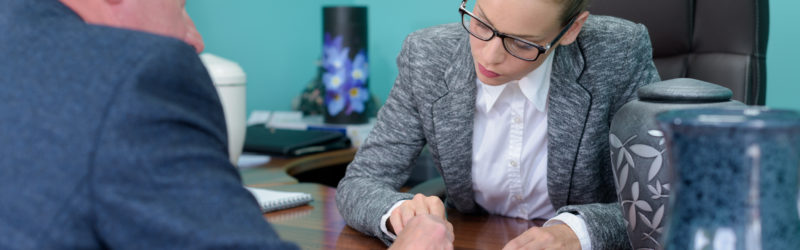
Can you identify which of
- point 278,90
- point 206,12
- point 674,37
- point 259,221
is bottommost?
point 278,90

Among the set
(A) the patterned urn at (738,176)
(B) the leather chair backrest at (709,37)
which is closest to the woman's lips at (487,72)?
(B) the leather chair backrest at (709,37)

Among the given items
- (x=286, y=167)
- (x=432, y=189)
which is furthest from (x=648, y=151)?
(x=286, y=167)

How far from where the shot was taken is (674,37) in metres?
1.76

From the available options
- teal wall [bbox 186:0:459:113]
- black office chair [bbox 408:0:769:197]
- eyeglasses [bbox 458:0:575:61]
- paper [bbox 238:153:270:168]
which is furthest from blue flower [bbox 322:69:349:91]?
eyeglasses [bbox 458:0:575:61]

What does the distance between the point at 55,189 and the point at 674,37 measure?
151 centimetres

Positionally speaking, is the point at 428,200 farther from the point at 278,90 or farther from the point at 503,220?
the point at 278,90

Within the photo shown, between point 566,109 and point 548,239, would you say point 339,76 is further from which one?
point 548,239

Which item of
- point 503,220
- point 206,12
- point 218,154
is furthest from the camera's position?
point 206,12

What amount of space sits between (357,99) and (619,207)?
1431mm

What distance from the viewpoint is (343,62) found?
2545 millimetres

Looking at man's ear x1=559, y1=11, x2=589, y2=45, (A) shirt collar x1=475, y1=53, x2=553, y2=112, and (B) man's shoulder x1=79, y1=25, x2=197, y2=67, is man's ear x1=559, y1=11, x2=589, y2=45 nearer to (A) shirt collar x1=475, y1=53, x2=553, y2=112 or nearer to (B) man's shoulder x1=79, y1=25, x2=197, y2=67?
(A) shirt collar x1=475, y1=53, x2=553, y2=112

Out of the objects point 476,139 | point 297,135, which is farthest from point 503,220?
point 297,135

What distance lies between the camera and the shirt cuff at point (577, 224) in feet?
3.81

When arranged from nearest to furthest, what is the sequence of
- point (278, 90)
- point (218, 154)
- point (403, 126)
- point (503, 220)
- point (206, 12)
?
1. point (218, 154)
2. point (503, 220)
3. point (403, 126)
4. point (206, 12)
5. point (278, 90)
